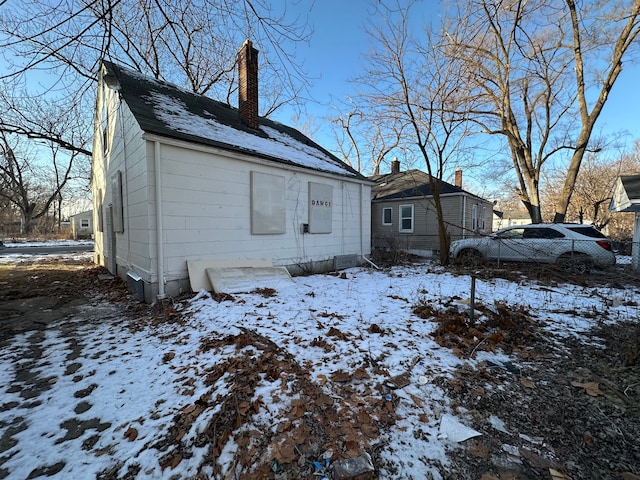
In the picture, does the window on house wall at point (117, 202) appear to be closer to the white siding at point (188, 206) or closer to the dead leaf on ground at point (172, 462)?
the white siding at point (188, 206)

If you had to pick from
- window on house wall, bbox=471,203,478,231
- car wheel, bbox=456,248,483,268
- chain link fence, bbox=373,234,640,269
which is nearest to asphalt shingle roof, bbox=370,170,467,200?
window on house wall, bbox=471,203,478,231

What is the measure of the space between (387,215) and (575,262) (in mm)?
9498

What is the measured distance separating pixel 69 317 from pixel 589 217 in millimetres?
33922

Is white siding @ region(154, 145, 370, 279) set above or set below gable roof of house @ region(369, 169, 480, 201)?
below

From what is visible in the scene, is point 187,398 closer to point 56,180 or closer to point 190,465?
point 190,465

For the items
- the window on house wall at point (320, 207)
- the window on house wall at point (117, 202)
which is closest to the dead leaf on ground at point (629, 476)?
the window on house wall at point (320, 207)

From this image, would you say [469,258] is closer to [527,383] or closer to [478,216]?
[527,383]

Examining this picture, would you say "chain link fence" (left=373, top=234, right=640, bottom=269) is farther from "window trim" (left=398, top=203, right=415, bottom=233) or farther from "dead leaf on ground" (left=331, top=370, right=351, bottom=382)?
"dead leaf on ground" (left=331, top=370, right=351, bottom=382)

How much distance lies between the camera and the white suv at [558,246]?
7.80 meters

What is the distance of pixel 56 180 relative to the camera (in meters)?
29.9

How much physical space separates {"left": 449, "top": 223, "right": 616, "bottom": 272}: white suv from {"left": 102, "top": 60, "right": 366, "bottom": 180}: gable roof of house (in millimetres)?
5176

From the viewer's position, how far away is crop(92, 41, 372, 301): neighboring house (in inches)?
213

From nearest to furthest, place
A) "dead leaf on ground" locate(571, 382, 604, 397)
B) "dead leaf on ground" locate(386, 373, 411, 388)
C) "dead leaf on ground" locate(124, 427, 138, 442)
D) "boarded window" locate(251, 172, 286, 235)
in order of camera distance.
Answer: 1. "dead leaf on ground" locate(124, 427, 138, 442)
2. "dead leaf on ground" locate(571, 382, 604, 397)
3. "dead leaf on ground" locate(386, 373, 411, 388)
4. "boarded window" locate(251, 172, 286, 235)

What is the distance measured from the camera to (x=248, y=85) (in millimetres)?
8734
